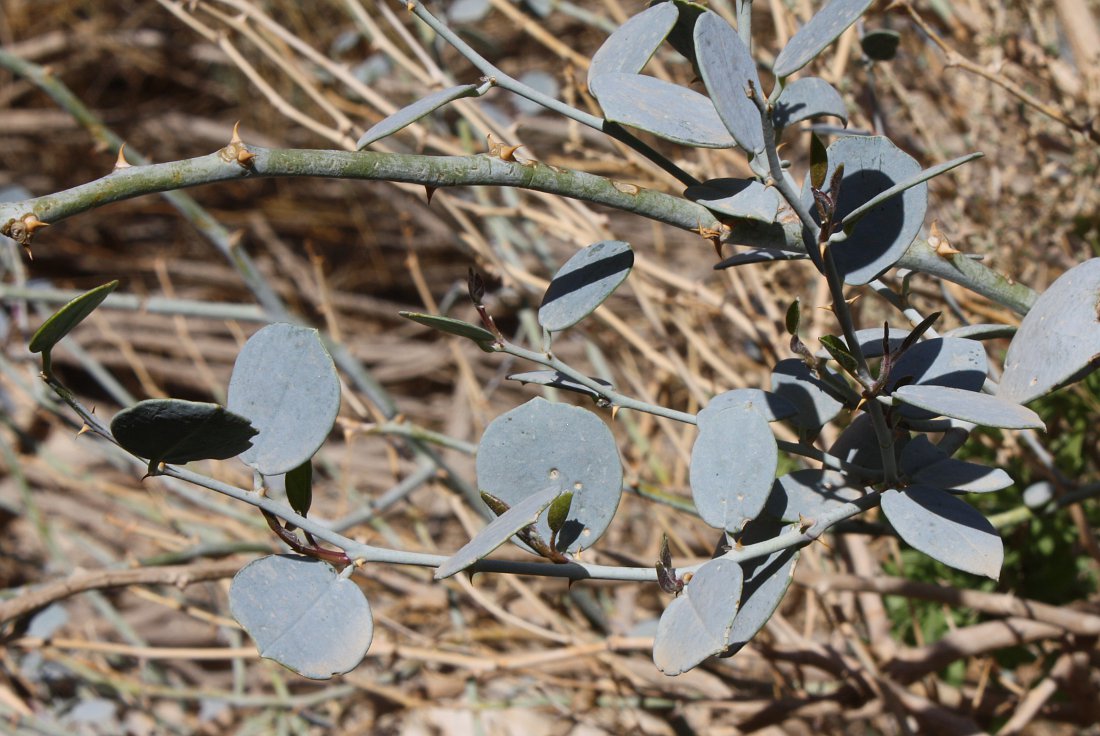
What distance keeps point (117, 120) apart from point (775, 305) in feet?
6.57

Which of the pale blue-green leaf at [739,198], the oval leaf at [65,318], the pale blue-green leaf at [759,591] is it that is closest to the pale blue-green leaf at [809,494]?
the pale blue-green leaf at [759,591]

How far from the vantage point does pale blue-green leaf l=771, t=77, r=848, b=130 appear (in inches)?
17.6

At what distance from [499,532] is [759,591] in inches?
4.8

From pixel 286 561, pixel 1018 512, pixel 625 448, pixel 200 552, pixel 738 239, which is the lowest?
pixel 625 448

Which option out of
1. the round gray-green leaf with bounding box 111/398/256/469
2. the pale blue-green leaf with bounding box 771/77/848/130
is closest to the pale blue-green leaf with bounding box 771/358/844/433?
the pale blue-green leaf with bounding box 771/77/848/130

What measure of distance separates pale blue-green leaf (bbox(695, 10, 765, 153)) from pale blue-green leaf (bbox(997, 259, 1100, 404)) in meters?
0.13

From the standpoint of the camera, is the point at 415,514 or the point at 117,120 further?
the point at 117,120

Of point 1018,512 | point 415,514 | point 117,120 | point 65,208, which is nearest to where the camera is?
point 65,208

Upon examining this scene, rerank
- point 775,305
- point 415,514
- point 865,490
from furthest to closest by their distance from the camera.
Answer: point 415,514
point 775,305
point 865,490

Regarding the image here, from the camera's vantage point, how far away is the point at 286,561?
0.38 metres

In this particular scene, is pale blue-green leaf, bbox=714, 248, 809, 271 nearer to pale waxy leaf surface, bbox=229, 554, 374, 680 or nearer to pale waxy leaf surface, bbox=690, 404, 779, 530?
pale waxy leaf surface, bbox=690, 404, 779, 530

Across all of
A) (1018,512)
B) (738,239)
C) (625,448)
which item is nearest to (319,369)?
(738,239)

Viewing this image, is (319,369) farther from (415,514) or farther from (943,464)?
(415,514)

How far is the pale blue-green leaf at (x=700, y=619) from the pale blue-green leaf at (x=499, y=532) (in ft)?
0.22
